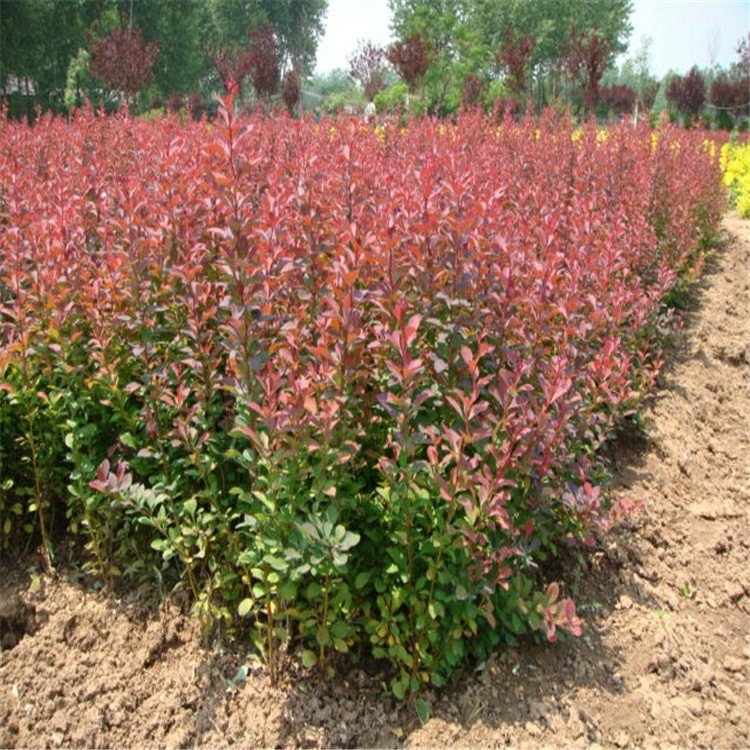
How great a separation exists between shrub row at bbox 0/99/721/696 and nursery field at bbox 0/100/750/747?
0.05 ft

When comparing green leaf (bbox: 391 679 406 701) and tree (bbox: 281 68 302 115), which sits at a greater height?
tree (bbox: 281 68 302 115)

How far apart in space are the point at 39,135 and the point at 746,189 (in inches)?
380

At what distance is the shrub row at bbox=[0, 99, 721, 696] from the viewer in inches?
80.7

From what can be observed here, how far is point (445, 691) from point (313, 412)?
3.69ft

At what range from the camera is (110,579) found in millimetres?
2689

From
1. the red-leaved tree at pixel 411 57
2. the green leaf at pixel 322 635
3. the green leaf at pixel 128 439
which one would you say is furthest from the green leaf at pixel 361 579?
the red-leaved tree at pixel 411 57

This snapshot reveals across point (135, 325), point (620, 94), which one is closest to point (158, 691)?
point (135, 325)

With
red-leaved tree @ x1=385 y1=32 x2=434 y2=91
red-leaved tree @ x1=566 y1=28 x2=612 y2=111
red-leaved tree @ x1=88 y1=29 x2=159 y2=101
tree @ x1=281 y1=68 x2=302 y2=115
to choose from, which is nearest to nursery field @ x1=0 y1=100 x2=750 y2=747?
red-leaved tree @ x1=88 y1=29 x2=159 y2=101

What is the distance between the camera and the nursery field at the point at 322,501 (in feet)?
6.86

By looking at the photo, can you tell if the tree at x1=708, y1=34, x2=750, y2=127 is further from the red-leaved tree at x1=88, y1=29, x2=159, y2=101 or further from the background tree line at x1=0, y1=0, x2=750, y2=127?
the red-leaved tree at x1=88, y1=29, x2=159, y2=101

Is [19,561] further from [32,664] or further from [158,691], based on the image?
[158,691]

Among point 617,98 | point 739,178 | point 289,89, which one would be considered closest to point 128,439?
point 739,178

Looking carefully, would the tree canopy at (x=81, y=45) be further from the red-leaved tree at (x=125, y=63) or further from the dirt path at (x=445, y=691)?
the dirt path at (x=445, y=691)

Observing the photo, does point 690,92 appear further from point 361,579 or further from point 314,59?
point 314,59
